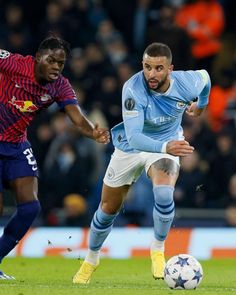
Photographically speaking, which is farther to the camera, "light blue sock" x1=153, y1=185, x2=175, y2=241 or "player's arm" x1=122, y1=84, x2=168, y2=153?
"light blue sock" x1=153, y1=185, x2=175, y2=241

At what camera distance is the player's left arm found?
11844 mm

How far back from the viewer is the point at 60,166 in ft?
55.9

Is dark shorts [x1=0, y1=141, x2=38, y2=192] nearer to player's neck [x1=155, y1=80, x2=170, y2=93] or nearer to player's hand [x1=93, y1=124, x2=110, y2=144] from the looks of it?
player's hand [x1=93, y1=124, x2=110, y2=144]

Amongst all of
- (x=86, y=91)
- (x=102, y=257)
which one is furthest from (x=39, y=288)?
(x=86, y=91)

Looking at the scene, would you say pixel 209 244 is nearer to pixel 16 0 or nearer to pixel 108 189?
pixel 108 189

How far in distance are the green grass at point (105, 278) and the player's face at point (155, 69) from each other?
194 cm

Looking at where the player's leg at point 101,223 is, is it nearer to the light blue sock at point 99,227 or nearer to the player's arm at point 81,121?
the light blue sock at point 99,227

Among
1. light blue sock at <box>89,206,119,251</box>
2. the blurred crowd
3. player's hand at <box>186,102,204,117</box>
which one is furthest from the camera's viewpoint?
the blurred crowd

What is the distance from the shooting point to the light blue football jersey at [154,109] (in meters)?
10.9

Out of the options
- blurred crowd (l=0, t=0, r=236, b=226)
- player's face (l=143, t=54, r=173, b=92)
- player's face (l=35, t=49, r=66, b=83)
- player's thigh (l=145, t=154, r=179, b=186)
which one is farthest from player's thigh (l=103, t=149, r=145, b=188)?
blurred crowd (l=0, t=0, r=236, b=226)

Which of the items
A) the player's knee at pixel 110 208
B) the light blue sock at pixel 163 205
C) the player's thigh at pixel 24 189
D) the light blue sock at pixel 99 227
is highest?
the player's thigh at pixel 24 189

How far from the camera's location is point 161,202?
36.4 feet

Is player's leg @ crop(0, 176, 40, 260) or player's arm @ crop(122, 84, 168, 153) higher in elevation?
player's arm @ crop(122, 84, 168, 153)

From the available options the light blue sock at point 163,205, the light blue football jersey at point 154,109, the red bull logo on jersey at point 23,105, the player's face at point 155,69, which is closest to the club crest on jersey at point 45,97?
the red bull logo on jersey at point 23,105
